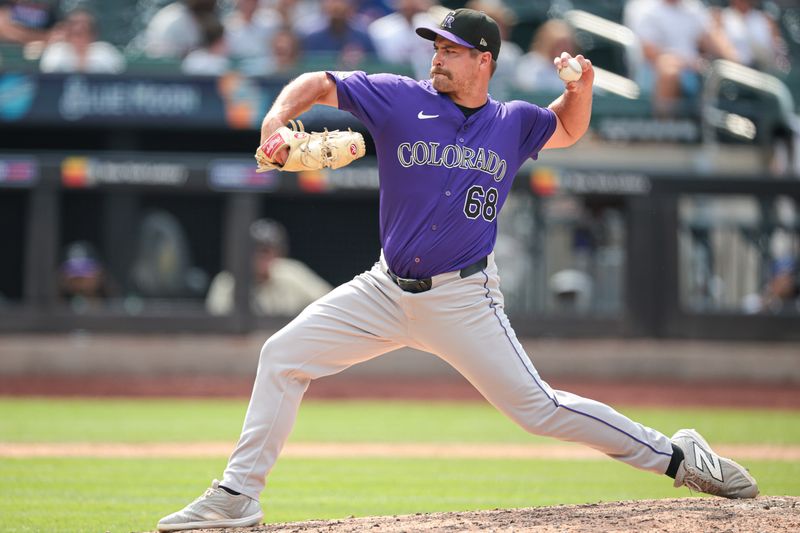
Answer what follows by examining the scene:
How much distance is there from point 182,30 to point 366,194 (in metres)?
3.13

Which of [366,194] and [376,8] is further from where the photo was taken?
[376,8]

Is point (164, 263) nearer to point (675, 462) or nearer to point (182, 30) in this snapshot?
point (182, 30)

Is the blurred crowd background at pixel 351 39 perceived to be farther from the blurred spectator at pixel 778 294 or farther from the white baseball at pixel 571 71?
the white baseball at pixel 571 71

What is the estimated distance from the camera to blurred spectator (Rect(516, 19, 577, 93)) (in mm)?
12555

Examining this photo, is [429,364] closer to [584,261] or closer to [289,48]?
[584,261]

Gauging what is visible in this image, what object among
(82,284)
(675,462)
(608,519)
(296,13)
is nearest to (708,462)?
(675,462)

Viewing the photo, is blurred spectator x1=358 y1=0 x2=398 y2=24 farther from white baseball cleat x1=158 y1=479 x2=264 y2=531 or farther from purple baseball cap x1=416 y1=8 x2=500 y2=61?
white baseball cleat x1=158 y1=479 x2=264 y2=531

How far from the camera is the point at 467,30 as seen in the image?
15.2 feet

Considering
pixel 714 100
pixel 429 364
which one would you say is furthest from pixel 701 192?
pixel 429 364

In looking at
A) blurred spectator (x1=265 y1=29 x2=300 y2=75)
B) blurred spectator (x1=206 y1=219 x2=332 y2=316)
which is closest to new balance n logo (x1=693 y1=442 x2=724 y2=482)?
blurred spectator (x1=206 y1=219 x2=332 y2=316)

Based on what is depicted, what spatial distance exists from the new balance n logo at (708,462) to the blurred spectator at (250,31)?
9039 millimetres

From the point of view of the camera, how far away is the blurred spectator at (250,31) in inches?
512

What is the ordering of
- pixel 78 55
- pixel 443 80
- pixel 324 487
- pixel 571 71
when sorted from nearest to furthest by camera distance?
pixel 443 80 < pixel 571 71 < pixel 324 487 < pixel 78 55

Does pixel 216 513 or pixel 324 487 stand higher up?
pixel 216 513
